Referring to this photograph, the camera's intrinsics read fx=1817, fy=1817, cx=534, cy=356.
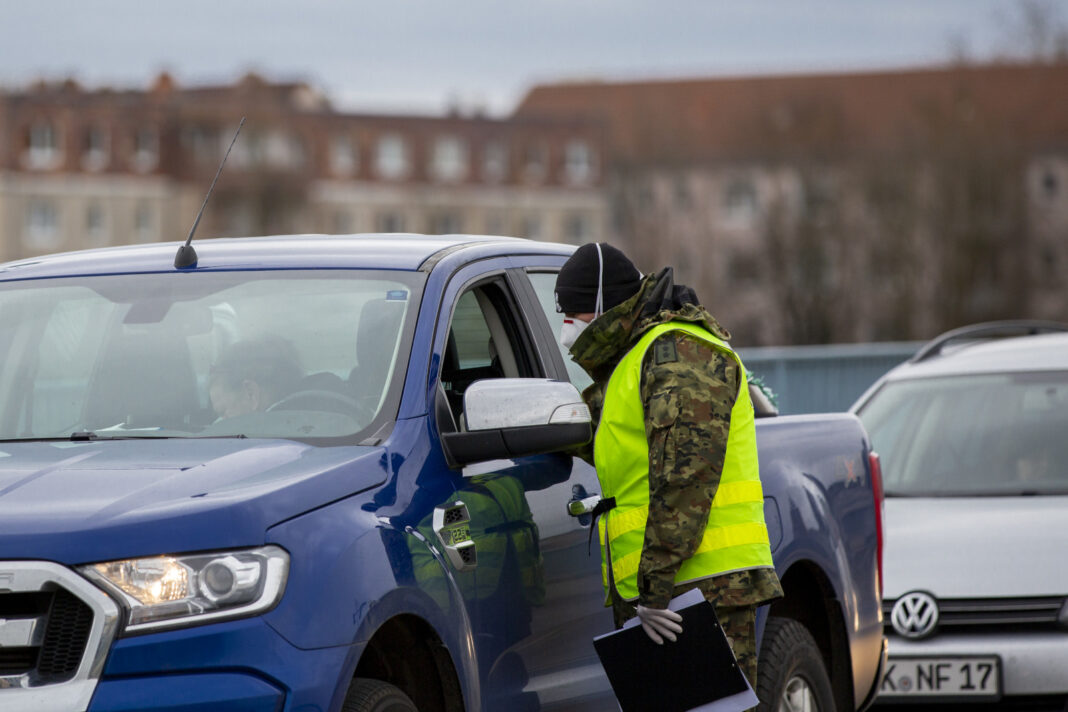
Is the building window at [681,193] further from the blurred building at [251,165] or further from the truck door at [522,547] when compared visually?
the truck door at [522,547]

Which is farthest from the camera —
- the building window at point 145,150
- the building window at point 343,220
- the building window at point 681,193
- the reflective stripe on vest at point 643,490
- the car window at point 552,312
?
the building window at point 343,220

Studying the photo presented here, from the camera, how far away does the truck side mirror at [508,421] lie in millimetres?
4309

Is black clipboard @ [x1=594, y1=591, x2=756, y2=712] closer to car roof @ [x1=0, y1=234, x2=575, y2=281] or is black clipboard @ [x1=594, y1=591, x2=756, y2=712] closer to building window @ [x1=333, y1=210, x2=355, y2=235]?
car roof @ [x1=0, y1=234, x2=575, y2=281]

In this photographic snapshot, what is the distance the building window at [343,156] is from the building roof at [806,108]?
1136cm

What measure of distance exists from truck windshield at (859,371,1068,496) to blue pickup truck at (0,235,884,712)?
225 centimetres

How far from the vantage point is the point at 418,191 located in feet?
321

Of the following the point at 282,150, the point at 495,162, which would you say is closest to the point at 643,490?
the point at 282,150

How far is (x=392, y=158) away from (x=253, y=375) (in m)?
94.3

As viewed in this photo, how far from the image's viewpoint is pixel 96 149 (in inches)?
3612

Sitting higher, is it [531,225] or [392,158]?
[392,158]

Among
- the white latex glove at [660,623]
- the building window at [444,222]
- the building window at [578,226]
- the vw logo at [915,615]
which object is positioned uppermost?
the white latex glove at [660,623]

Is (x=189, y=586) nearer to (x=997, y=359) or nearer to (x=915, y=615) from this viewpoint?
(x=915, y=615)

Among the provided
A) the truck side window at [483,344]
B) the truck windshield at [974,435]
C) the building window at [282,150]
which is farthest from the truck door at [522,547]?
the building window at [282,150]

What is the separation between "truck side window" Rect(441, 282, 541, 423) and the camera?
498cm
